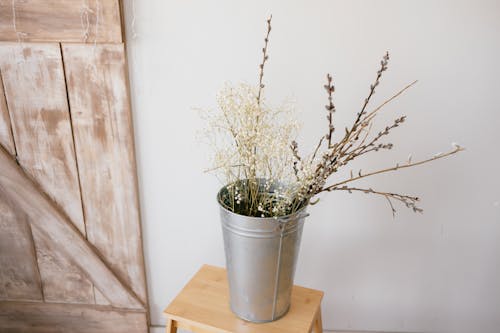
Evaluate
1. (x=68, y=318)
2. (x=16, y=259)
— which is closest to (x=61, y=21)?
(x=16, y=259)

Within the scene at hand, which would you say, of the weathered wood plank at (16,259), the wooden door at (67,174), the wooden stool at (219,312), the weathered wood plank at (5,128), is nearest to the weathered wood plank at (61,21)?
the wooden door at (67,174)

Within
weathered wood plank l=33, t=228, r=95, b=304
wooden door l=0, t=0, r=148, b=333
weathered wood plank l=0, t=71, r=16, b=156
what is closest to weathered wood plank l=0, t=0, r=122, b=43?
wooden door l=0, t=0, r=148, b=333

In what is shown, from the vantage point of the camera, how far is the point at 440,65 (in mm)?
1550

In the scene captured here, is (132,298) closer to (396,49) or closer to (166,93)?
(166,93)

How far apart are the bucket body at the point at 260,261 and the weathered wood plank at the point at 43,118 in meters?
0.77

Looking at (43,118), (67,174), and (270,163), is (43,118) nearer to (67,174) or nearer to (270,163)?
(67,174)

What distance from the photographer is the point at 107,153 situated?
1.69 meters

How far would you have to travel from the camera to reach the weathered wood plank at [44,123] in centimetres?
157

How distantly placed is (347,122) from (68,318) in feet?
4.85

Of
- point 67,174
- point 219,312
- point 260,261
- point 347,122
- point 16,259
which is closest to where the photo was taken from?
point 260,261

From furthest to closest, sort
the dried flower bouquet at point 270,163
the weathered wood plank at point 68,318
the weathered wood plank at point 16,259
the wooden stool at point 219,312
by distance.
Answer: the weathered wood plank at point 68,318 < the weathered wood plank at point 16,259 < the wooden stool at point 219,312 < the dried flower bouquet at point 270,163

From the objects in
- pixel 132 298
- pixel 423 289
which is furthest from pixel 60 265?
pixel 423 289

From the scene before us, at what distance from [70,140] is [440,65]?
137 cm

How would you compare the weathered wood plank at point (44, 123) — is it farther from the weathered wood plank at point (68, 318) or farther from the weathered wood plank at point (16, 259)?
the weathered wood plank at point (68, 318)
